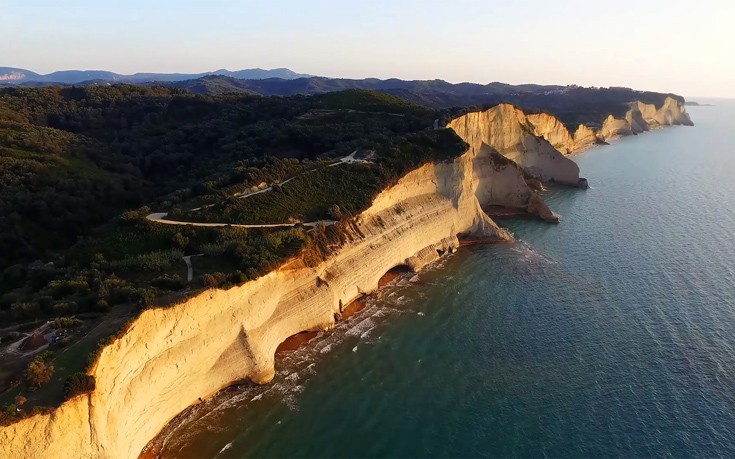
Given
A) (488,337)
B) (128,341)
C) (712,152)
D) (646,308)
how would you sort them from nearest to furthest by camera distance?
(128,341), (488,337), (646,308), (712,152)

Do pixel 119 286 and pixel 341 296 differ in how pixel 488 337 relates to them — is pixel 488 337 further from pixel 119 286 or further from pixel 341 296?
pixel 119 286

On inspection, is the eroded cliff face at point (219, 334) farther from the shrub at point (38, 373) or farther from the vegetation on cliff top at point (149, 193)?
the shrub at point (38, 373)

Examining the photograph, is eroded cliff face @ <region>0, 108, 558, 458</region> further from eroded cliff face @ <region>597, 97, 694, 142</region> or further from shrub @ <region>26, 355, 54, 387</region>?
eroded cliff face @ <region>597, 97, 694, 142</region>

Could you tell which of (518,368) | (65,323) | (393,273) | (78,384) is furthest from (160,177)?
(518,368)

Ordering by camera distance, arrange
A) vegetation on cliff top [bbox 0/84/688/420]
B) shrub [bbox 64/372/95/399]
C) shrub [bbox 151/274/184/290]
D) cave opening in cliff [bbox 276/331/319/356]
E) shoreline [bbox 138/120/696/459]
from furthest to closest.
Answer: cave opening in cliff [bbox 276/331/319/356], shoreline [bbox 138/120/696/459], shrub [bbox 151/274/184/290], vegetation on cliff top [bbox 0/84/688/420], shrub [bbox 64/372/95/399]

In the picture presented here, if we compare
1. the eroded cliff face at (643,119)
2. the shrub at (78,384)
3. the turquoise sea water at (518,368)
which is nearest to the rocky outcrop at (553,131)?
the eroded cliff face at (643,119)

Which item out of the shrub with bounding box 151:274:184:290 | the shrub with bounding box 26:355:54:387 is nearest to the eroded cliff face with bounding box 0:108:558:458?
the shrub with bounding box 26:355:54:387

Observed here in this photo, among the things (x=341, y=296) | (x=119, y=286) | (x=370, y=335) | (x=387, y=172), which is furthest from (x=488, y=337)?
(x=119, y=286)
